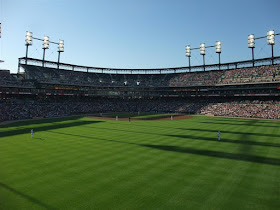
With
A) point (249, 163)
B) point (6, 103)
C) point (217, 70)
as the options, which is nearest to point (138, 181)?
point (249, 163)

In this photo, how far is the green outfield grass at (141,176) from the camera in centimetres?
896

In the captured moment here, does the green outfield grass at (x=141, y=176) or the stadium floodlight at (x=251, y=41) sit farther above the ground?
the stadium floodlight at (x=251, y=41)

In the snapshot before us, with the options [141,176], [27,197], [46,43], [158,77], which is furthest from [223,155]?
[158,77]

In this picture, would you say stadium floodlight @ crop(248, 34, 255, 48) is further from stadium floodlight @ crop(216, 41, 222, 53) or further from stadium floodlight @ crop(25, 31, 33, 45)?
stadium floodlight @ crop(25, 31, 33, 45)

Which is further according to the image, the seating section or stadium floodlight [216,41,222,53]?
stadium floodlight [216,41,222,53]

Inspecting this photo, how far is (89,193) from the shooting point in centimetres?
973

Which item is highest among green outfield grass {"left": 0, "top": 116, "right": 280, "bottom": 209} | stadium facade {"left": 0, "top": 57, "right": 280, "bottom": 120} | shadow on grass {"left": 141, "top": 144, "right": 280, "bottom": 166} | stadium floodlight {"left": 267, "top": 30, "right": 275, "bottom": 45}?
stadium floodlight {"left": 267, "top": 30, "right": 275, "bottom": 45}

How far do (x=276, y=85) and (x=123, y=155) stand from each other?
53.0m

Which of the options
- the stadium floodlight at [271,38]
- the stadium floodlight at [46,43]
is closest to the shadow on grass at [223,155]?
the stadium floodlight at [271,38]

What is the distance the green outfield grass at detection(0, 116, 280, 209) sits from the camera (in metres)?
8.96

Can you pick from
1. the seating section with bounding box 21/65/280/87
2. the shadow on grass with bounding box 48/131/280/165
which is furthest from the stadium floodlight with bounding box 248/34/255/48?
the shadow on grass with bounding box 48/131/280/165

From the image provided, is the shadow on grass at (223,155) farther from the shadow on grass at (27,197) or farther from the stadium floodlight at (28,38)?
the stadium floodlight at (28,38)

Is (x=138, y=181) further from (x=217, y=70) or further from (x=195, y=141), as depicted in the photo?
(x=217, y=70)

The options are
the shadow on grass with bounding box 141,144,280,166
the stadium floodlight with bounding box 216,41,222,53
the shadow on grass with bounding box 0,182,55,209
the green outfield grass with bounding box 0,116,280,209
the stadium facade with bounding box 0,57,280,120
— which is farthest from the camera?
the stadium floodlight with bounding box 216,41,222,53
